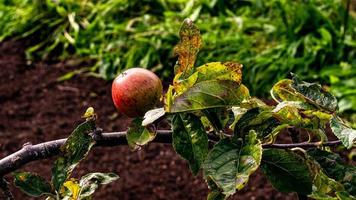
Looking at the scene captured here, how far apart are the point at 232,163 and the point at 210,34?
3.97 metres

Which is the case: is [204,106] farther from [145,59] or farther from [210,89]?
[145,59]

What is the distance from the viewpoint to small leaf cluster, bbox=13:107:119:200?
830mm

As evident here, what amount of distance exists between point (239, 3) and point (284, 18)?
2.36ft

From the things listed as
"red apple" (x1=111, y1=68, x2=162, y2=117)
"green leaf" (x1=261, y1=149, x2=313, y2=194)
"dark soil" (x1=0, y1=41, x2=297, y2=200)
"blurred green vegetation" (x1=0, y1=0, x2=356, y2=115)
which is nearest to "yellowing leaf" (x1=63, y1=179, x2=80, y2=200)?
"red apple" (x1=111, y1=68, x2=162, y2=117)

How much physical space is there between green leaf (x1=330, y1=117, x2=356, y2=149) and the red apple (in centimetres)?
21

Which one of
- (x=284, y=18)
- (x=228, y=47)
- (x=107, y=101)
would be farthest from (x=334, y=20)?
(x=107, y=101)

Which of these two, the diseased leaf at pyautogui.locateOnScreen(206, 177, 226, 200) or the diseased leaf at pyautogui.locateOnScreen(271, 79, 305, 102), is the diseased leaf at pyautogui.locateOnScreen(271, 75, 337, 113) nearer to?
the diseased leaf at pyautogui.locateOnScreen(271, 79, 305, 102)

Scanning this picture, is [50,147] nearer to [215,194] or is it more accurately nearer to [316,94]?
[215,194]

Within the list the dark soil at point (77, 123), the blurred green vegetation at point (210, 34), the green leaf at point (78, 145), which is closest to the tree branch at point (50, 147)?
the green leaf at point (78, 145)

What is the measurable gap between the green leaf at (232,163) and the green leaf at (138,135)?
A: 82 millimetres

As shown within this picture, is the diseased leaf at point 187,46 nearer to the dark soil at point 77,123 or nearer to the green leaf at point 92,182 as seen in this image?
the green leaf at point 92,182

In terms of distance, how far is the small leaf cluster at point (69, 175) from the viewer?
830 millimetres

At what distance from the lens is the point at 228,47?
14.9 feet

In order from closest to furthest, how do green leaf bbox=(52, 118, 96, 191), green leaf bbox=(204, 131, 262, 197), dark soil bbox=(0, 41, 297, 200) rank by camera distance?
green leaf bbox=(204, 131, 262, 197)
green leaf bbox=(52, 118, 96, 191)
dark soil bbox=(0, 41, 297, 200)
